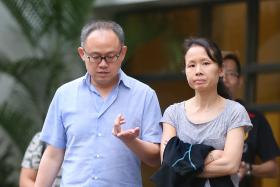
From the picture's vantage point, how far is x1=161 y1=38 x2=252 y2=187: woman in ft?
11.6

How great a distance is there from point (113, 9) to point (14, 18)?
3.74ft

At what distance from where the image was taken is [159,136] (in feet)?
12.5

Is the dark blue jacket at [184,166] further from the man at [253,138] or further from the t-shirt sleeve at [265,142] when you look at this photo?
the t-shirt sleeve at [265,142]

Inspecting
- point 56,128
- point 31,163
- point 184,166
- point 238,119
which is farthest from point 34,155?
point 238,119

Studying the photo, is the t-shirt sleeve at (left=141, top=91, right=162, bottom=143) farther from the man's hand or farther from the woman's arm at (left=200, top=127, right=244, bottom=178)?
the woman's arm at (left=200, top=127, right=244, bottom=178)

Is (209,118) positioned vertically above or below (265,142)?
above

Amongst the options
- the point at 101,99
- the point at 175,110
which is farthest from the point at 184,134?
the point at 101,99

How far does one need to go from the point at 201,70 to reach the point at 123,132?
1.75 feet

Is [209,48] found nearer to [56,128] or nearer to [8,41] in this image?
[56,128]

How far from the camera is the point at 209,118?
3.63 m

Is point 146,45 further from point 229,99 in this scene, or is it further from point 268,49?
point 229,99

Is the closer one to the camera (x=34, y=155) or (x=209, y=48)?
(x=209, y=48)

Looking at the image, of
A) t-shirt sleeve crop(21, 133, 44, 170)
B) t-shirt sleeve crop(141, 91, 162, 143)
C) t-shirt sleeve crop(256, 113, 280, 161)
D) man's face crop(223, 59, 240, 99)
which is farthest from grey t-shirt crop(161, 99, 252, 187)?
t-shirt sleeve crop(21, 133, 44, 170)

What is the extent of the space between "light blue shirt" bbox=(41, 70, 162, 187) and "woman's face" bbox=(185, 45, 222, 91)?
0.29 m
